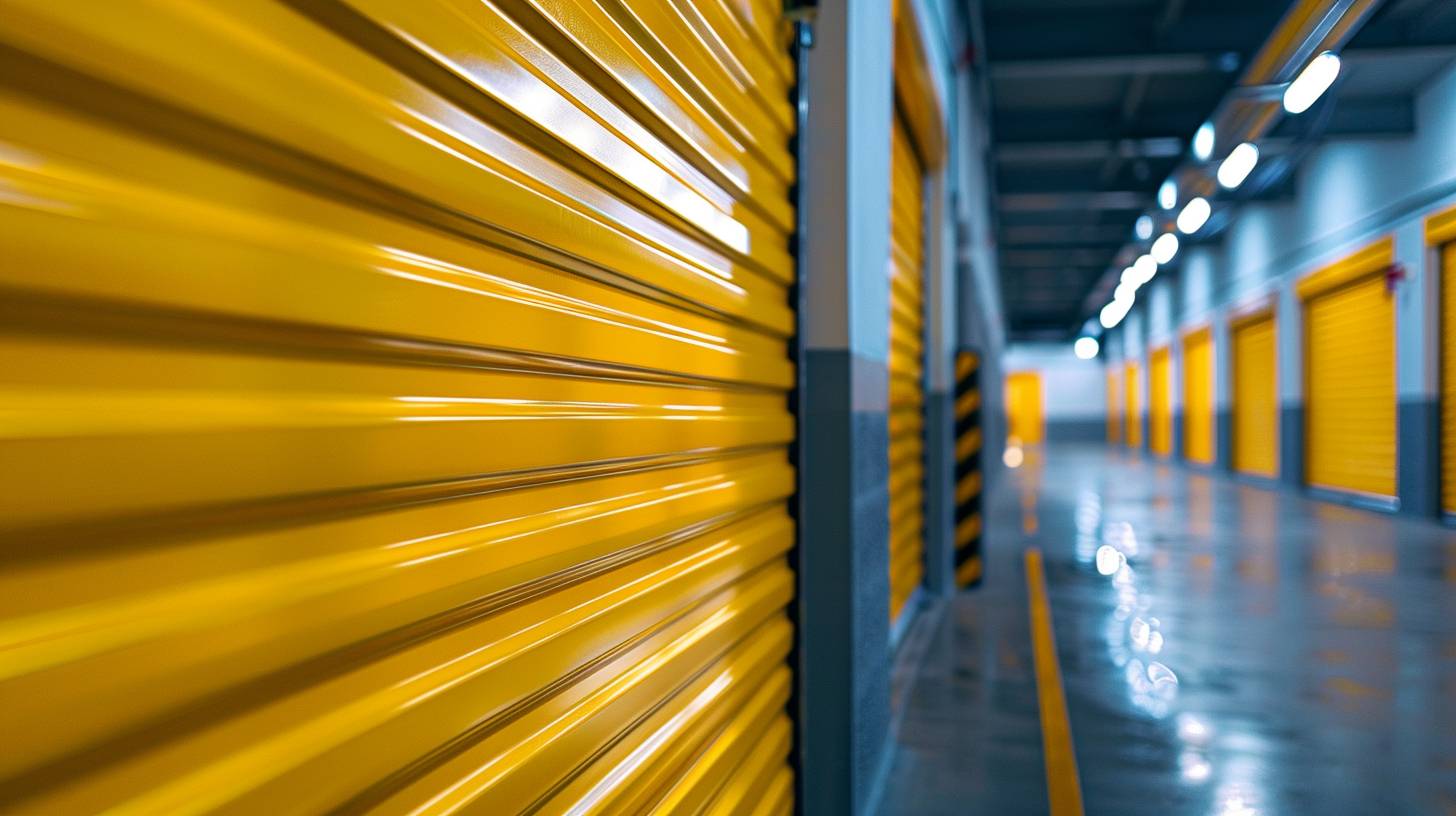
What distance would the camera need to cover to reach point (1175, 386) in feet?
87.2

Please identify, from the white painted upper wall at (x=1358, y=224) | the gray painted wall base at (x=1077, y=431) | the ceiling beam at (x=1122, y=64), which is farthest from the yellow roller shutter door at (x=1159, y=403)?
the ceiling beam at (x=1122, y=64)

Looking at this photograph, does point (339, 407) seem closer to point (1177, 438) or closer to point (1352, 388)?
point (1352, 388)

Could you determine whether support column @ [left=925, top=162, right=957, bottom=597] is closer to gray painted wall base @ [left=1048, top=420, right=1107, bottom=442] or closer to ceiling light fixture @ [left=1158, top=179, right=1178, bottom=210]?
ceiling light fixture @ [left=1158, top=179, right=1178, bottom=210]

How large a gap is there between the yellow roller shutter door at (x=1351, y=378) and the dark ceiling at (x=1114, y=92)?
263 centimetres

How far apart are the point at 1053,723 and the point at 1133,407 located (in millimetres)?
33462

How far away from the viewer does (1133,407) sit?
35.1m

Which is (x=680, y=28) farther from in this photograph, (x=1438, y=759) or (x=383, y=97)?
(x=1438, y=759)

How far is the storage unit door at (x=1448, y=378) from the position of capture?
11883 millimetres

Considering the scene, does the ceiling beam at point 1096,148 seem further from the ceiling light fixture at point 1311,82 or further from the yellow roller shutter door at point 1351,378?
the ceiling light fixture at point 1311,82

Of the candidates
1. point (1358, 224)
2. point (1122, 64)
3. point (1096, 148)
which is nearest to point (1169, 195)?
point (1096, 148)

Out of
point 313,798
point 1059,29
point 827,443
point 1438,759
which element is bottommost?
point 1438,759

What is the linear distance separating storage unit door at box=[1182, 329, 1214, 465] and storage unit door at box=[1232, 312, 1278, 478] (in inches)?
62.6

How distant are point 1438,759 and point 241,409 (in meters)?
4.91

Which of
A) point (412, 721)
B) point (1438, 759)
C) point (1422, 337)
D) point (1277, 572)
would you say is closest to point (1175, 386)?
point (1422, 337)
